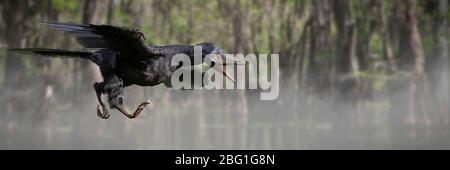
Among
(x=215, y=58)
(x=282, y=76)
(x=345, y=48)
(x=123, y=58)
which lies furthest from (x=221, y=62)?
(x=282, y=76)

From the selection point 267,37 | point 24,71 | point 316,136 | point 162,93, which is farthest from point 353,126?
point 24,71

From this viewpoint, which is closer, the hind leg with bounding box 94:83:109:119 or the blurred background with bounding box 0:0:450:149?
the hind leg with bounding box 94:83:109:119

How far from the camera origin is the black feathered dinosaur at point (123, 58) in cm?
256

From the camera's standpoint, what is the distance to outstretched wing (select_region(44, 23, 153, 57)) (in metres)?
2.49

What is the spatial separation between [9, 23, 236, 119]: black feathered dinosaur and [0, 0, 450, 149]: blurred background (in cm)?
1351

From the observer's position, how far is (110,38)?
2.61 meters

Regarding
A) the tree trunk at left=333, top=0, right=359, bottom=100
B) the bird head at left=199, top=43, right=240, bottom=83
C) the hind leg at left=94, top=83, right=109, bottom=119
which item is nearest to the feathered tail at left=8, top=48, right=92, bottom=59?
the hind leg at left=94, top=83, right=109, bottom=119

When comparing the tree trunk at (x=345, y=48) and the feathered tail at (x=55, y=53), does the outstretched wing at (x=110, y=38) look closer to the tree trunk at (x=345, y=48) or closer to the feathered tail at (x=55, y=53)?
the feathered tail at (x=55, y=53)

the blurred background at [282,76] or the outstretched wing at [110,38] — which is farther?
the blurred background at [282,76]

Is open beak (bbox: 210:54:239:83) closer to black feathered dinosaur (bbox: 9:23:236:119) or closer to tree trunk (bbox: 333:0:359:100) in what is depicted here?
black feathered dinosaur (bbox: 9:23:236:119)

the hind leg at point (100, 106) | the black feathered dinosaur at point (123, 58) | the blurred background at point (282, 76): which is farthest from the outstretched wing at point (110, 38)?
the blurred background at point (282, 76)

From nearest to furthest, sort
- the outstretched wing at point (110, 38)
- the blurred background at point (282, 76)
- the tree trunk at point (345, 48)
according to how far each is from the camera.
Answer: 1. the outstretched wing at point (110, 38)
2. the blurred background at point (282, 76)
3. the tree trunk at point (345, 48)

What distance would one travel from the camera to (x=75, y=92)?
19734 mm

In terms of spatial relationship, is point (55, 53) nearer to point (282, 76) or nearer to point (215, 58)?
point (215, 58)
